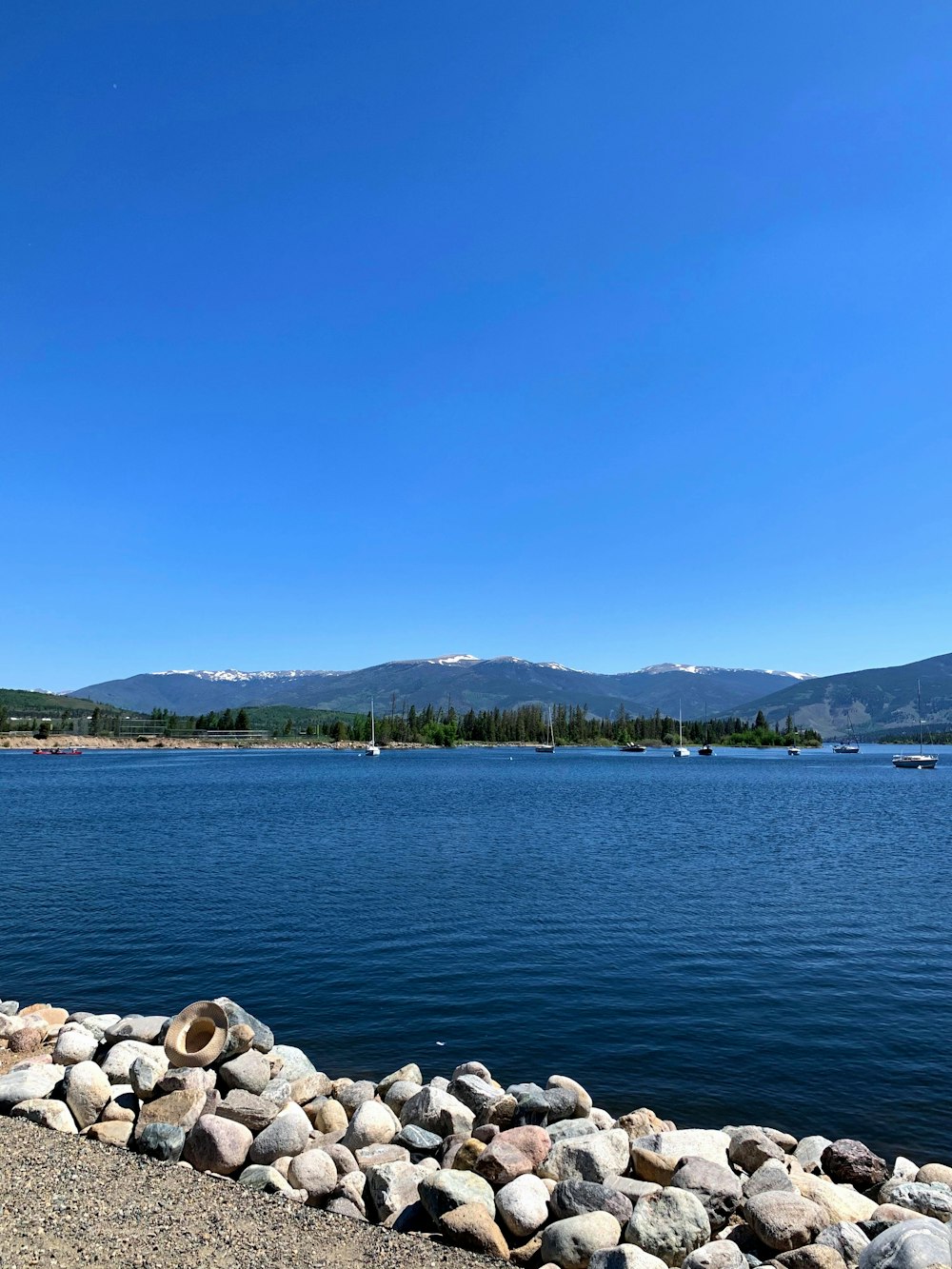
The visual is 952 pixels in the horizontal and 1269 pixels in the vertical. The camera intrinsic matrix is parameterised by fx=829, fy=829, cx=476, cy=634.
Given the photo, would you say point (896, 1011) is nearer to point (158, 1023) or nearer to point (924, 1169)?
point (924, 1169)

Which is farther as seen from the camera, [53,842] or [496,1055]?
[53,842]

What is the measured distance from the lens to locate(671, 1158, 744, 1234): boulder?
10055 millimetres

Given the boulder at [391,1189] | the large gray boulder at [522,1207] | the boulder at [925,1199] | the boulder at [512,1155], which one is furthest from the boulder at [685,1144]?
the boulder at [391,1189]

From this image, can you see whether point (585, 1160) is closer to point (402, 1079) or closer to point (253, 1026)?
point (402, 1079)

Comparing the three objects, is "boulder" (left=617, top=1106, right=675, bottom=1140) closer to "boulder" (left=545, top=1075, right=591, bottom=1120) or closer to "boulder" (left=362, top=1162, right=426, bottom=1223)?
"boulder" (left=545, top=1075, right=591, bottom=1120)

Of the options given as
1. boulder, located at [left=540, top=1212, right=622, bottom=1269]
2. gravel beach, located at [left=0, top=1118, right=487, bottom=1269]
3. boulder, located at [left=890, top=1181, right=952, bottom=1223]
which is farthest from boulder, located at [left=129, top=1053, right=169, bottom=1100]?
boulder, located at [left=890, top=1181, right=952, bottom=1223]

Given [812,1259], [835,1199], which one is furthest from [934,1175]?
[812,1259]

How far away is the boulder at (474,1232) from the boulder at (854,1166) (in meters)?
5.19

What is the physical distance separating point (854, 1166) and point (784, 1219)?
281 cm

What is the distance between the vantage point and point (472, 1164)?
11.1 meters

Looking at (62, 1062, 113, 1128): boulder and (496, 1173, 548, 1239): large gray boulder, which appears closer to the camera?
(496, 1173, 548, 1239): large gray boulder

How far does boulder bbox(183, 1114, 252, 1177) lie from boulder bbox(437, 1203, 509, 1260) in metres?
3.21

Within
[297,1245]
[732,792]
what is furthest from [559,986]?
[732,792]

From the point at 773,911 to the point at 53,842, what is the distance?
39.9 meters
